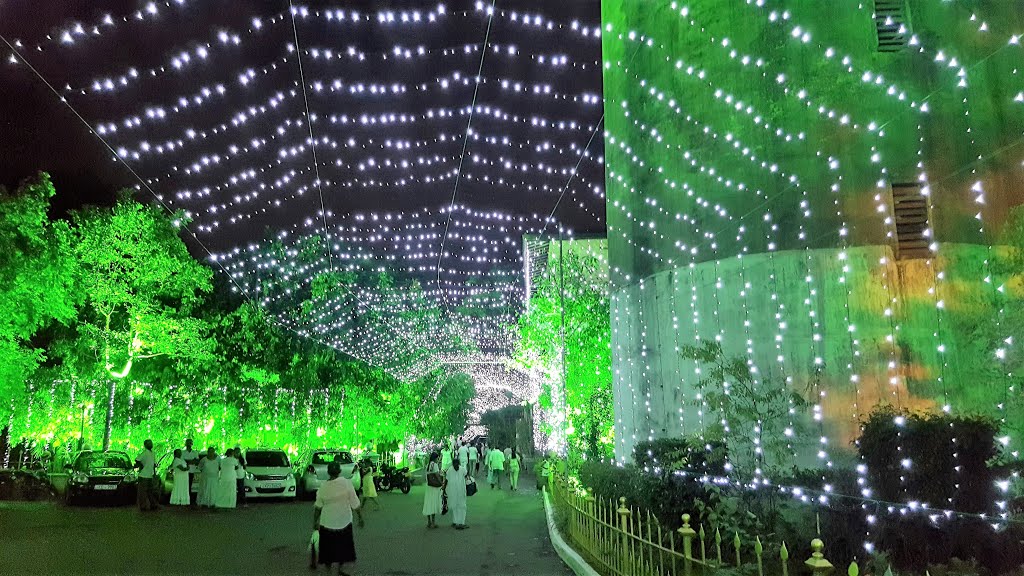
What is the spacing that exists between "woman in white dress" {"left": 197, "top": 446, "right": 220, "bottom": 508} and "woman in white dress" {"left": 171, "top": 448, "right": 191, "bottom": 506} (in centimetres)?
44

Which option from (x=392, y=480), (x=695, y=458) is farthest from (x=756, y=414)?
(x=392, y=480)

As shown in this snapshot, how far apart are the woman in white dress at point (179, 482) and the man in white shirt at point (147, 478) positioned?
47cm

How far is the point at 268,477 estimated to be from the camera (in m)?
22.0

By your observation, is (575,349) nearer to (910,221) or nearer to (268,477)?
(268,477)

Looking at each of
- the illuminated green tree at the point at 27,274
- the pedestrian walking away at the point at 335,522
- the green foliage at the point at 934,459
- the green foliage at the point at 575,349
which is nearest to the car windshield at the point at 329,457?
the green foliage at the point at 575,349

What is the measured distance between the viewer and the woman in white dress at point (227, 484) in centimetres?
1902

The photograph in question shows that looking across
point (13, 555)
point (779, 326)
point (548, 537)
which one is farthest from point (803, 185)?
point (13, 555)

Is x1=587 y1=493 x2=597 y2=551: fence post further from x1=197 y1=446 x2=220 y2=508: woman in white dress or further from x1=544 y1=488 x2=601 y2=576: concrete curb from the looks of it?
x1=197 y1=446 x2=220 y2=508: woman in white dress

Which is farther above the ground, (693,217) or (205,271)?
(205,271)

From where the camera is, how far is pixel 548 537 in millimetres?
14180

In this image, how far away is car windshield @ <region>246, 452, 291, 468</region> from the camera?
2283 centimetres

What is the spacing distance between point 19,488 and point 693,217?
20849mm

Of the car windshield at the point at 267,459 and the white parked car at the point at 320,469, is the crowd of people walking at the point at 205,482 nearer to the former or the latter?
the car windshield at the point at 267,459

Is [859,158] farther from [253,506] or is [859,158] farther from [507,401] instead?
[507,401]
